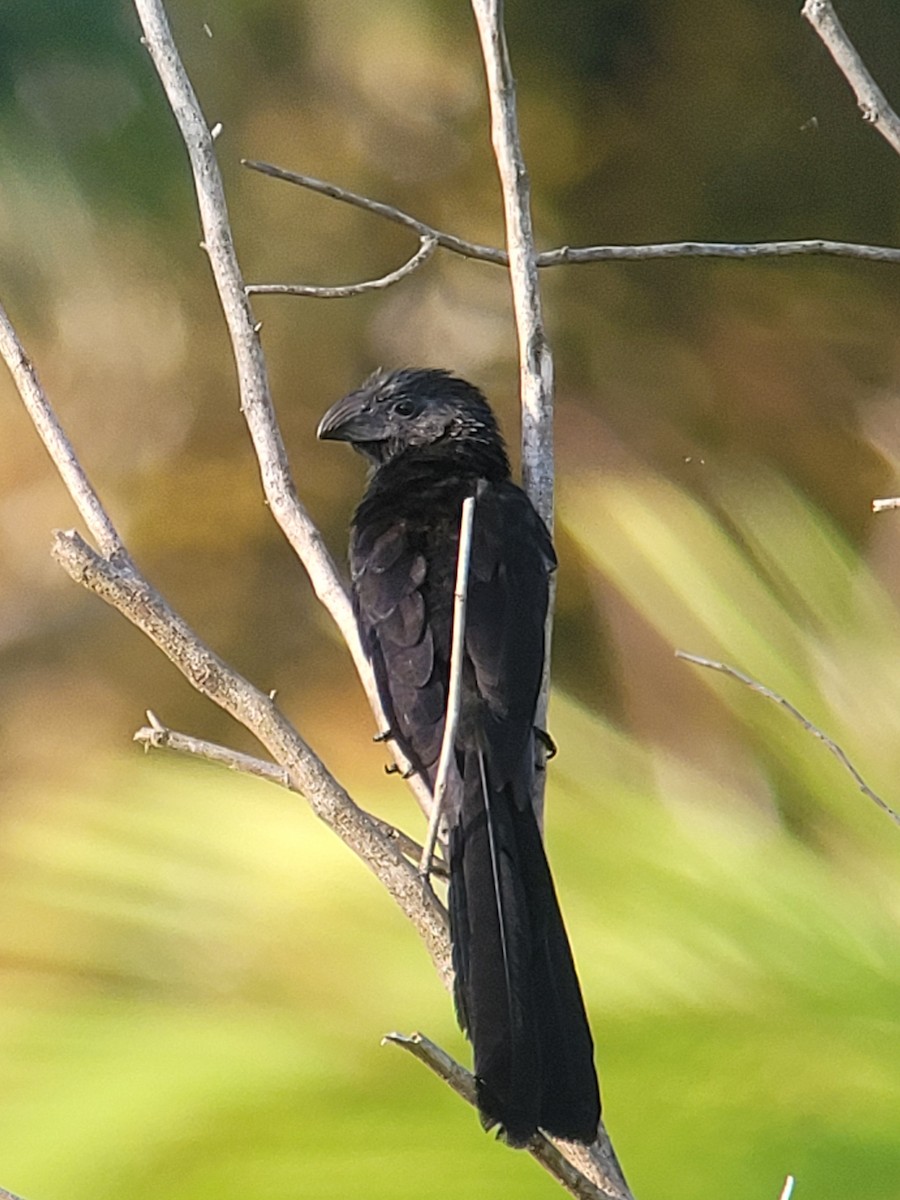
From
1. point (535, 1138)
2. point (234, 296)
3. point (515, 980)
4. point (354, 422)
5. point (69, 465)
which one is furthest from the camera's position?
point (354, 422)

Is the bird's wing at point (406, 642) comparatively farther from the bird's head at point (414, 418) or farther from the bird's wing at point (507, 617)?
the bird's head at point (414, 418)

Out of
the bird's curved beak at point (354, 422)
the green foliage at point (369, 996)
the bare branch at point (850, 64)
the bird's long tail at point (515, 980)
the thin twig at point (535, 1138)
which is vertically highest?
the bird's curved beak at point (354, 422)

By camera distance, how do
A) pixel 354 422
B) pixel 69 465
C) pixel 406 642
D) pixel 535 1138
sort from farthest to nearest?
pixel 354 422 < pixel 406 642 < pixel 69 465 < pixel 535 1138

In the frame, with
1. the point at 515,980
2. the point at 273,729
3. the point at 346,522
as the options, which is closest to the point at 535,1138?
the point at 515,980

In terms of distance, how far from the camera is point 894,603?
6.31 feet

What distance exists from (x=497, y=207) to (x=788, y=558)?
596 mm

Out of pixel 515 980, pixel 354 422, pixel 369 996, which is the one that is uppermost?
pixel 354 422

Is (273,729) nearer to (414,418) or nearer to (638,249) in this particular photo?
(638,249)

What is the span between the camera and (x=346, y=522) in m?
1.97

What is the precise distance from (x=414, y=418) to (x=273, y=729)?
0.71 meters

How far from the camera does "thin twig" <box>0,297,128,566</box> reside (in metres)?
1.17

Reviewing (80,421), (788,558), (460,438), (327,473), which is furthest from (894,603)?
(80,421)

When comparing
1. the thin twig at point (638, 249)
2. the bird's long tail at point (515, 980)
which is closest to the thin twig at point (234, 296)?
the thin twig at point (638, 249)

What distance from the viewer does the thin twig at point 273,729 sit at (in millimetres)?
1066
